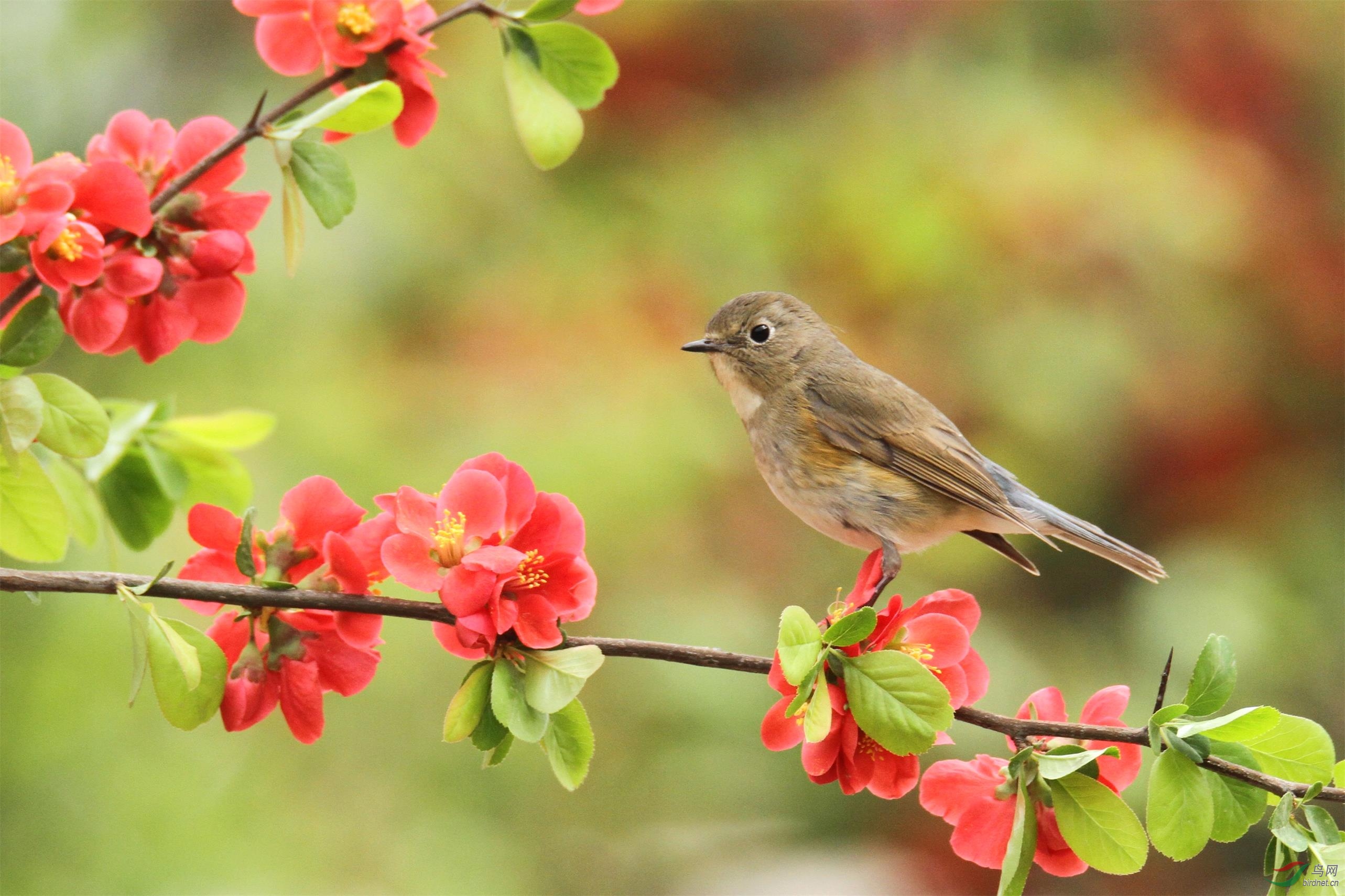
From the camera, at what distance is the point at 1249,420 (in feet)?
12.4

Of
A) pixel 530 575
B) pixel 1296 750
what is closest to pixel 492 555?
pixel 530 575

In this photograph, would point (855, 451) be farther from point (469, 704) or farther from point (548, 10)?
point (469, 704)

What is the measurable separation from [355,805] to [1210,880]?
102 inches

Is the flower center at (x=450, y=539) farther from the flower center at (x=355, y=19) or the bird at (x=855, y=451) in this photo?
the bird at (x=855, y=451)

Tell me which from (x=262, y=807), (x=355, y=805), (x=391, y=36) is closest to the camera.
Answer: (x=391, y=36)

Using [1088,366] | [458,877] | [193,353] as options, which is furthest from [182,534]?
[1088,366]

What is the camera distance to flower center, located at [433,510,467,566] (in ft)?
2.96

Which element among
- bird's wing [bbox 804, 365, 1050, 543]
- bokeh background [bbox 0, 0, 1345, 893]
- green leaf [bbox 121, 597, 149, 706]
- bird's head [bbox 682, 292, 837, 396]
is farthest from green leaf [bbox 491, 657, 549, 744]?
bokeh background [bbox 0, 0, 1345, 893]

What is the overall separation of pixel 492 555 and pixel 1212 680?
575 millimetres

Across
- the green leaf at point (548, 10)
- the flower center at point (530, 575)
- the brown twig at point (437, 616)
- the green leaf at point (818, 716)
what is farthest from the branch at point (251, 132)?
the green leaf at point (818, 716)

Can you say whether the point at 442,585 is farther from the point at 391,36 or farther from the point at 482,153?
the point at 482,153

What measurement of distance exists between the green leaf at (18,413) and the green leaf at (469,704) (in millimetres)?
365

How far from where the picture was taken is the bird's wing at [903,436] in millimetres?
1879

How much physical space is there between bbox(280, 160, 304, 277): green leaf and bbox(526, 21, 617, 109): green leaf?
252 mm
